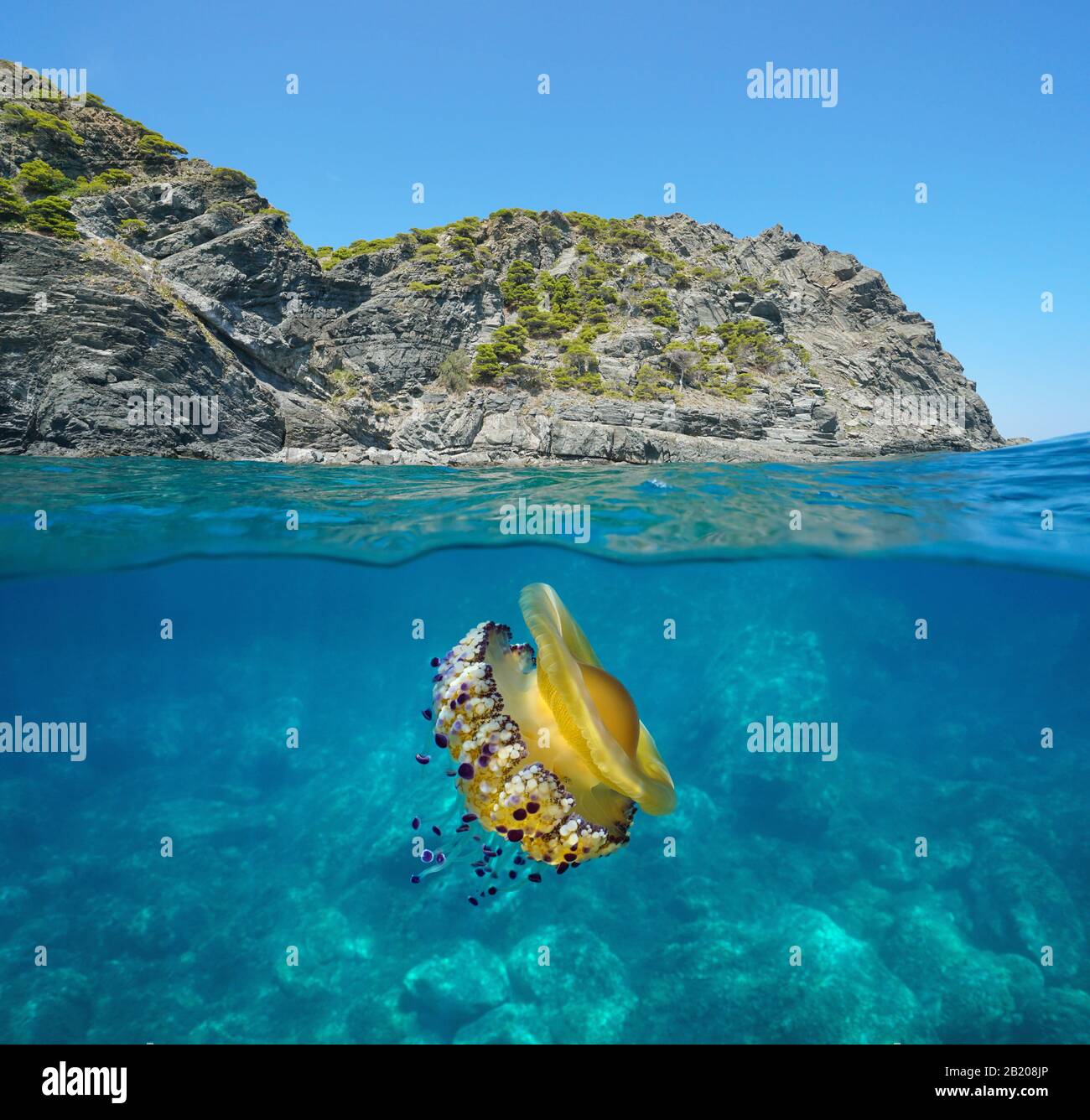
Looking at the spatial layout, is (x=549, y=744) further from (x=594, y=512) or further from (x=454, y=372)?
(x=454, y=372)

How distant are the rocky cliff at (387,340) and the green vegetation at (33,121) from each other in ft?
0.28

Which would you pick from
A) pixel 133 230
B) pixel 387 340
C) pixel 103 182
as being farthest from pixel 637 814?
pixel 103 182

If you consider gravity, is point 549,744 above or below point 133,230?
below

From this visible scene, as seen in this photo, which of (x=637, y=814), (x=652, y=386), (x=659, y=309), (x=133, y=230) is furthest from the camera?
(x=659, y=309)

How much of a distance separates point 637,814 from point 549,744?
6.38 meters

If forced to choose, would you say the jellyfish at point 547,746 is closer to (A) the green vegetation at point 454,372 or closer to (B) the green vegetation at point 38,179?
(B) the green vegetation at point 38,179

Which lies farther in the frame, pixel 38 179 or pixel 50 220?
pixel 38 179

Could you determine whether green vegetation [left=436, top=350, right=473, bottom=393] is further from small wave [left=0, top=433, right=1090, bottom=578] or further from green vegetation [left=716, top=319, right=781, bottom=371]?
small wave [left=0, top=433, right=1090, bottom=578]

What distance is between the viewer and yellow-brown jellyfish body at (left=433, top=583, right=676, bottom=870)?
9.28ft

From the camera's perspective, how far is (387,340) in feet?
112

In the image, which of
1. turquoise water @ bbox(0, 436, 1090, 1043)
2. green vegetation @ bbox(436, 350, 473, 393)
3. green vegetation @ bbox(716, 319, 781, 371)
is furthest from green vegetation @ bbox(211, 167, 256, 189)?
green vegetation @ bbox(716, 319, 781, 371)

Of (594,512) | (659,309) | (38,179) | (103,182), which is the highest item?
(659,309)

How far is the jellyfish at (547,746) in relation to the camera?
9.30ft

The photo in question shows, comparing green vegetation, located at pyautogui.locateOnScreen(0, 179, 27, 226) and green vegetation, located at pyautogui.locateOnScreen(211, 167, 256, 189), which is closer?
green vegetation, located at pyautogui.locateOnScreen(0, 179, 27, 226)
